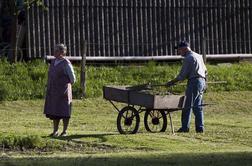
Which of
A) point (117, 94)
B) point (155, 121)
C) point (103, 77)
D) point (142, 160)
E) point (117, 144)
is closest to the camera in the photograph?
point (142, 160)

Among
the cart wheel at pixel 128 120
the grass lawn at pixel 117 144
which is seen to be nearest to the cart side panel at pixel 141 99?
the cart wheel at pixel 128 120

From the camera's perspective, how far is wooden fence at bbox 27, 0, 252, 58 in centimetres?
2536

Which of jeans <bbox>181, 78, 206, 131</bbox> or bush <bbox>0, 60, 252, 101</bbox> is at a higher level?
bush <bbox>0, 60, 252, 101</bbox>

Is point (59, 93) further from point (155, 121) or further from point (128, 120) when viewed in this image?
point (155, 121)

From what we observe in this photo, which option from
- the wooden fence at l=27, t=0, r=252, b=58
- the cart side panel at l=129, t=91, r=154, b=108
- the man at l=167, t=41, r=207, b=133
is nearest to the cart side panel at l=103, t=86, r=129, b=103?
the cart side panel at l=129, t=91, r=154, b=108

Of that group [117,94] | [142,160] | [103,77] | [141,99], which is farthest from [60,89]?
[103,77]

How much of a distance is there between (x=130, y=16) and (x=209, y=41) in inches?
112

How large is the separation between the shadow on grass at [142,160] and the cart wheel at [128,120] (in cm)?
395

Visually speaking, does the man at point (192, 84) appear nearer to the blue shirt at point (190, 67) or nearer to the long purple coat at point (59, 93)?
the blue shirt at point (190, 67)

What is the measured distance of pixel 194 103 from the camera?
15.6m

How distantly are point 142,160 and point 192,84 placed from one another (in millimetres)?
5150

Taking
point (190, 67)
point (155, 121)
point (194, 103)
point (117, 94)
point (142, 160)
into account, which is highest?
point (190, 67)

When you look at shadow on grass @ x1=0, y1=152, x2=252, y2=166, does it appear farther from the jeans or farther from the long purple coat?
the jeans

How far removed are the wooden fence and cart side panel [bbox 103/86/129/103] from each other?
394 inches
